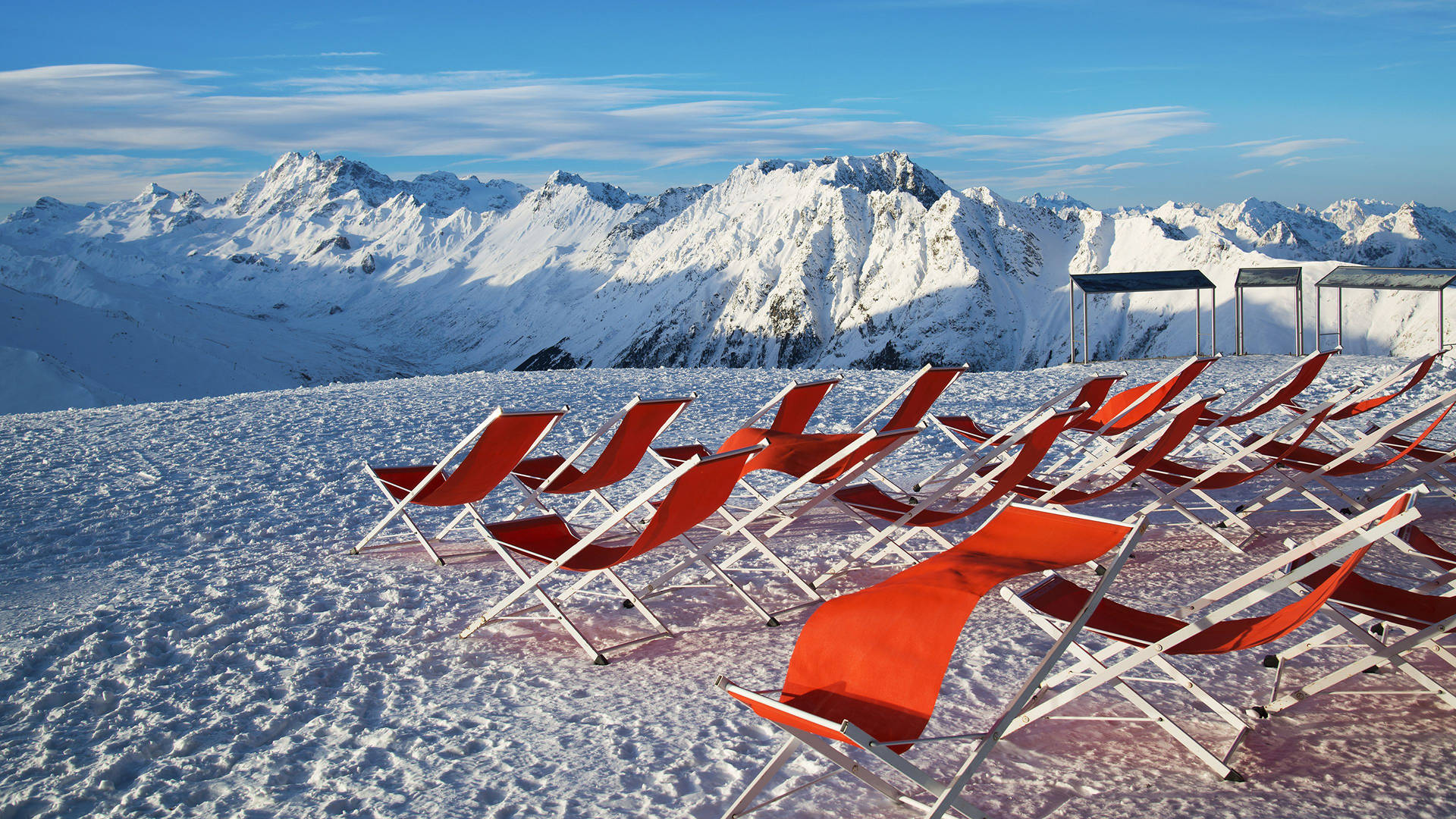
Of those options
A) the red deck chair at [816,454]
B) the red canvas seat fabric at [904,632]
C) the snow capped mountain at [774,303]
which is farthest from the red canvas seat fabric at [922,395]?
the snow capped mountain at [774,303]

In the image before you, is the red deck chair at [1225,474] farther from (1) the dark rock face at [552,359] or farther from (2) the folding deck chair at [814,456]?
(1) the dark rock face at [552,359]

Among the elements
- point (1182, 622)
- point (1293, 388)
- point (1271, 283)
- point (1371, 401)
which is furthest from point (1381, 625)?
point (1271, 283)

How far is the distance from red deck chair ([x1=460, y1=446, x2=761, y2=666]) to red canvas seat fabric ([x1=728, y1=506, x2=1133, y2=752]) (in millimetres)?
730

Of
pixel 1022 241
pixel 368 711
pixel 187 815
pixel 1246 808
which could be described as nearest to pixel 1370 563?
pixel 1246 808

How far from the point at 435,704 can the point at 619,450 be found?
5.12ft

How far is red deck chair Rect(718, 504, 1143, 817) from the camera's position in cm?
190

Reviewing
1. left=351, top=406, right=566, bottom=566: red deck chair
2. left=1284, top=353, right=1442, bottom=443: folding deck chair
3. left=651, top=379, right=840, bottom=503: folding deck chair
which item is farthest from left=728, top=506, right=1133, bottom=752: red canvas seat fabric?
left=1284, top=353, right=1442, bottom=443: folding deck chair

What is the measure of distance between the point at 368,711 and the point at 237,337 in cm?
10499

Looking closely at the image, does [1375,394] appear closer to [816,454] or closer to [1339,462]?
[1339,462]

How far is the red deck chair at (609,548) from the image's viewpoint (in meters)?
2.94

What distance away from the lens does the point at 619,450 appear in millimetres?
4188

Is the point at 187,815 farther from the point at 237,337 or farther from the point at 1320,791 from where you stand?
the point at 237,337

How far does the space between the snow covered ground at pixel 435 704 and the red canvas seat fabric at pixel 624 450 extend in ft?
1.67

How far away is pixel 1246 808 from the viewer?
2.16 m
